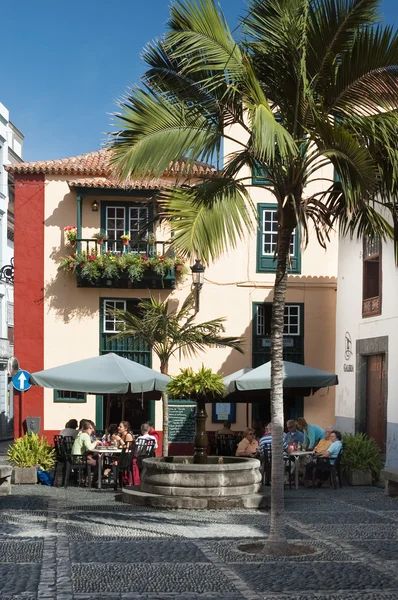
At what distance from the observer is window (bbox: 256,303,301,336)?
29.8m

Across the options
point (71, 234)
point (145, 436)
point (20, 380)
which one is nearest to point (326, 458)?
point (145, 436)

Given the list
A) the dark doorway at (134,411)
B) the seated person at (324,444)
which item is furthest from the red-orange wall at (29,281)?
the seated person at (324,444)

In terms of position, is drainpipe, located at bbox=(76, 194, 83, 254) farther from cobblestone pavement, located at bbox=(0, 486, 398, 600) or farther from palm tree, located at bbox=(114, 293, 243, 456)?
cobblestone pavement, located at bbox=(0, 486, 398, 600)

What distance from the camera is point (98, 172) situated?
1159 inches

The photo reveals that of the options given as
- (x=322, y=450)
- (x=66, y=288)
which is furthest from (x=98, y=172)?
(x=322, y=450)

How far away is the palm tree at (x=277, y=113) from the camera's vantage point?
11.3 metres

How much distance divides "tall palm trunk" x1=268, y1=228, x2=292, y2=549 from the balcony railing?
54.3 feet

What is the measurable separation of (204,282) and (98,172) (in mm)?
4110

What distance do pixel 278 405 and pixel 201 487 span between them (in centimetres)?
431

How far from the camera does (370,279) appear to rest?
24594mm

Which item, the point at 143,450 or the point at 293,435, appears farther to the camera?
the point at 293,435

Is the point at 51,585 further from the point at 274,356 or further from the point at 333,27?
the point at 333,27

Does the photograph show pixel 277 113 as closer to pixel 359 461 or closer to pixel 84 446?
pixel 84 446

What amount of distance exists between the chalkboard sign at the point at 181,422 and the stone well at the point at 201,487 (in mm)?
13100
